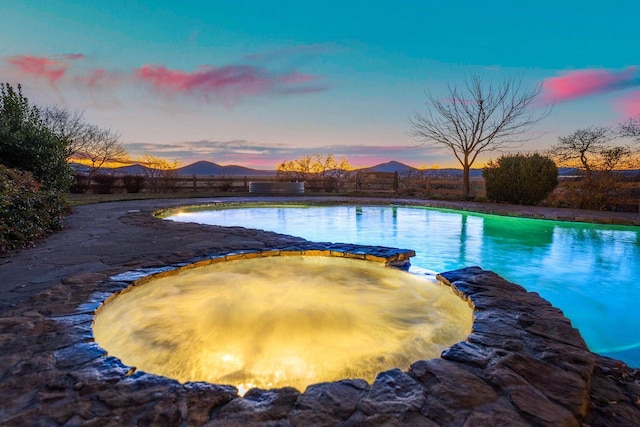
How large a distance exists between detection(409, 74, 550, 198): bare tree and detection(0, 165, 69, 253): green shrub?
13.4 meters

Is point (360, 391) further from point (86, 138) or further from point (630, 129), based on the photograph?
point (86, 138)

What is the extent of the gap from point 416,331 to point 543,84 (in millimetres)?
13668

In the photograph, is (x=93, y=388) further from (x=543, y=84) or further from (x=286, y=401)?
(x=543, y=84)

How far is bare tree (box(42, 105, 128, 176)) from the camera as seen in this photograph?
16.8 meters

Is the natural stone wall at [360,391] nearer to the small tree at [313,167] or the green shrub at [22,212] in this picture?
the green shrub at [22,212]

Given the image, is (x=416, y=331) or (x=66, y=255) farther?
(x=66, y=255)

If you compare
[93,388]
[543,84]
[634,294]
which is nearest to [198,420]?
[93,388]

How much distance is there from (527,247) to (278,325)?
5.58m

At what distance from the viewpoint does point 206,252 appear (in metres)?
3.92

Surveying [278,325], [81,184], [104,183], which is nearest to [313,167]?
[104,183]

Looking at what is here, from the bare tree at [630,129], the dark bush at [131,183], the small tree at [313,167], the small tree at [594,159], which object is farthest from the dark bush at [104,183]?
the bare tree at [630,129]

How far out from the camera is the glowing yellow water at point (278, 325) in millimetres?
1893

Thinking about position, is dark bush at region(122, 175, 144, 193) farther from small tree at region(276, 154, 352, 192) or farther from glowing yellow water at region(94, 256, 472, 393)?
glowing yellow water at region(94, 256, 472, 393)

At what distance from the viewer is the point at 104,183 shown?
15516mm
